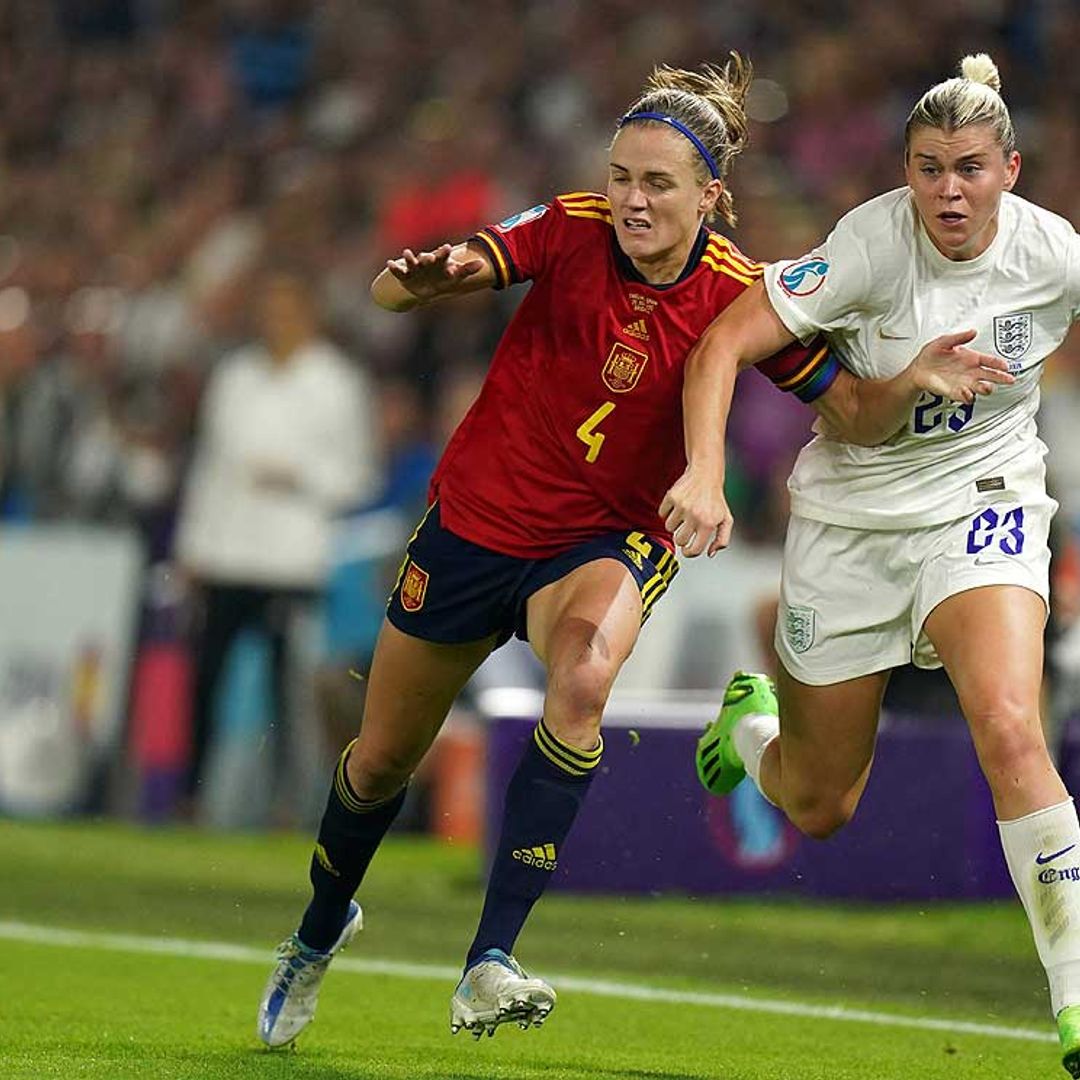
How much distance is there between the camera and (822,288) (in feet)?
21.8

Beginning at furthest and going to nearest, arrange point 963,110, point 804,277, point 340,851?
point 340,851
point 804,277
point 963,110

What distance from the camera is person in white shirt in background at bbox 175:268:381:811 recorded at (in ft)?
44.7

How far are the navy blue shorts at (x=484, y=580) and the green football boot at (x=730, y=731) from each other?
1.02 meters

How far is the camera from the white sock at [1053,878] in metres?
6.15

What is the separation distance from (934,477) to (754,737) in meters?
1.28

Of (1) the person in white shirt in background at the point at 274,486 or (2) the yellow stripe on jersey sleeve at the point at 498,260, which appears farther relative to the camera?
(1) the person in white shirt in background at the point at 274,486

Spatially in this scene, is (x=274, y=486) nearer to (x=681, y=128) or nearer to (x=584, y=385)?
(x=584, y=385)

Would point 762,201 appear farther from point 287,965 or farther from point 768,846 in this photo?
point 287,965

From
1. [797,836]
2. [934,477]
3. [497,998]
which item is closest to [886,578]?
[934,477]

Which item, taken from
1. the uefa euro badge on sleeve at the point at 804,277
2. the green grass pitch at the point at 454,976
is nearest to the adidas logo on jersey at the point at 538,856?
the green grass pitch at the point at 454,976

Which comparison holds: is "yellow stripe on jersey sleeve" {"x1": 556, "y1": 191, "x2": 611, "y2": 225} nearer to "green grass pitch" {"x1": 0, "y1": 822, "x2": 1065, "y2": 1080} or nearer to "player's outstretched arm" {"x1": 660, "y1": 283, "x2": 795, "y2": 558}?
"player's outstretched arm" {"x1": 660, "y1": 283, "x2": 795, "y2": 558}

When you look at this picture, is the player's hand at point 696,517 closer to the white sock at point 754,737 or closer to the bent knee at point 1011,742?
the bent knee at point 1011,742

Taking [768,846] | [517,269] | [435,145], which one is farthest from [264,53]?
[517,269]

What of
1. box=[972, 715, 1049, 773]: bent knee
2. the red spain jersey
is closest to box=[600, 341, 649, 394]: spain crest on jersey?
the red spain jersey
